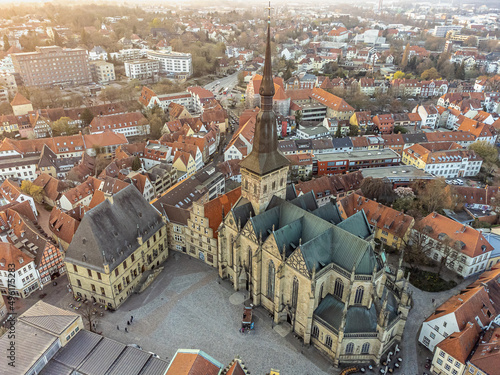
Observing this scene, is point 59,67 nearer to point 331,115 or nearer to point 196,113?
point 196,113

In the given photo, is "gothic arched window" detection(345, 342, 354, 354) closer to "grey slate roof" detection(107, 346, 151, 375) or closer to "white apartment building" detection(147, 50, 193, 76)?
"grey slate roof" detection(107, 346, 151, 375)

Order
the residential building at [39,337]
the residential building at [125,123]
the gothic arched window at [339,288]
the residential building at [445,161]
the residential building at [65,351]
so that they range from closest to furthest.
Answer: the residential building at [39,337] → the residential building at [65,351] → the gothic arched window at [339,288] → the residential building at [445,161] → the residential building at [125,123]

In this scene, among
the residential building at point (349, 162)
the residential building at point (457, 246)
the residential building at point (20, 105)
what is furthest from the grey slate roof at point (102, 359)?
the residential building at point (20, 105)

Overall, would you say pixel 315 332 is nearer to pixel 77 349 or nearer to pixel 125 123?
pixel 77 349

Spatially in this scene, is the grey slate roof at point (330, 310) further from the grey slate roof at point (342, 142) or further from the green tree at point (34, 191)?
the green tree at point (34, 191)

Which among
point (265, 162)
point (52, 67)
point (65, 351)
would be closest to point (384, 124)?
point (265, 162)

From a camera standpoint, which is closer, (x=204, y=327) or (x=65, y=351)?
(x=65, y=351)
